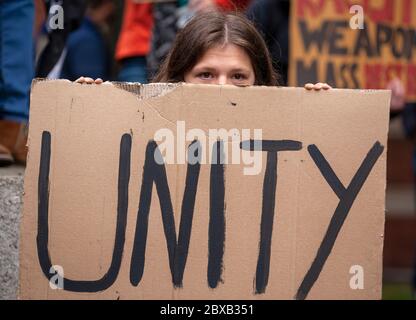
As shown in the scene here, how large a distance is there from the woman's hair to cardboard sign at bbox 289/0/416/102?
895 mm

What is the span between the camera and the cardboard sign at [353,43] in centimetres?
401

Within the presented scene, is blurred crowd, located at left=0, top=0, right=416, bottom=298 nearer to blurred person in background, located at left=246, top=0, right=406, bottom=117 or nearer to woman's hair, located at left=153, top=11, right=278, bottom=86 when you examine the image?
blurred person in background, located at left=246, top=0, right=406, bottom=117

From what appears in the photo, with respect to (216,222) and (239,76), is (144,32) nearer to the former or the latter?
(239,76)

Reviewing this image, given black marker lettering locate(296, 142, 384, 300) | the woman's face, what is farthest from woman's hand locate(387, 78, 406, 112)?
black marker lettering locate(296, 142, 384, 300)

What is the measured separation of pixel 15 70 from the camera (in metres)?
3.42

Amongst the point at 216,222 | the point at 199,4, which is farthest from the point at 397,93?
the point at 216,222

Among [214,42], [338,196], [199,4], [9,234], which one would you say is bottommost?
[9,234]

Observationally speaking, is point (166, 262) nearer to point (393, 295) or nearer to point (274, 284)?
point (274, 284)

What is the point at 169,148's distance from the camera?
2389 millimetres

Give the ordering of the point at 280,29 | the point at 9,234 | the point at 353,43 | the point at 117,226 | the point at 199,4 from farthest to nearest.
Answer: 1. the point at 280,29
2. the point at 353,43
3. the point at 199,4
4. the point at 9,234
5. the point at 117,226

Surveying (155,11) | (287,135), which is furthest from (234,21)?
(155,11)

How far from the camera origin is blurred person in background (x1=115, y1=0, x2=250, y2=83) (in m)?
4.16

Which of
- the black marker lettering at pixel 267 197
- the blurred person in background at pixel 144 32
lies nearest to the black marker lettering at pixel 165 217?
the black marker lettering at pixel 267 197

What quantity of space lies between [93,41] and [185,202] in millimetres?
2634
